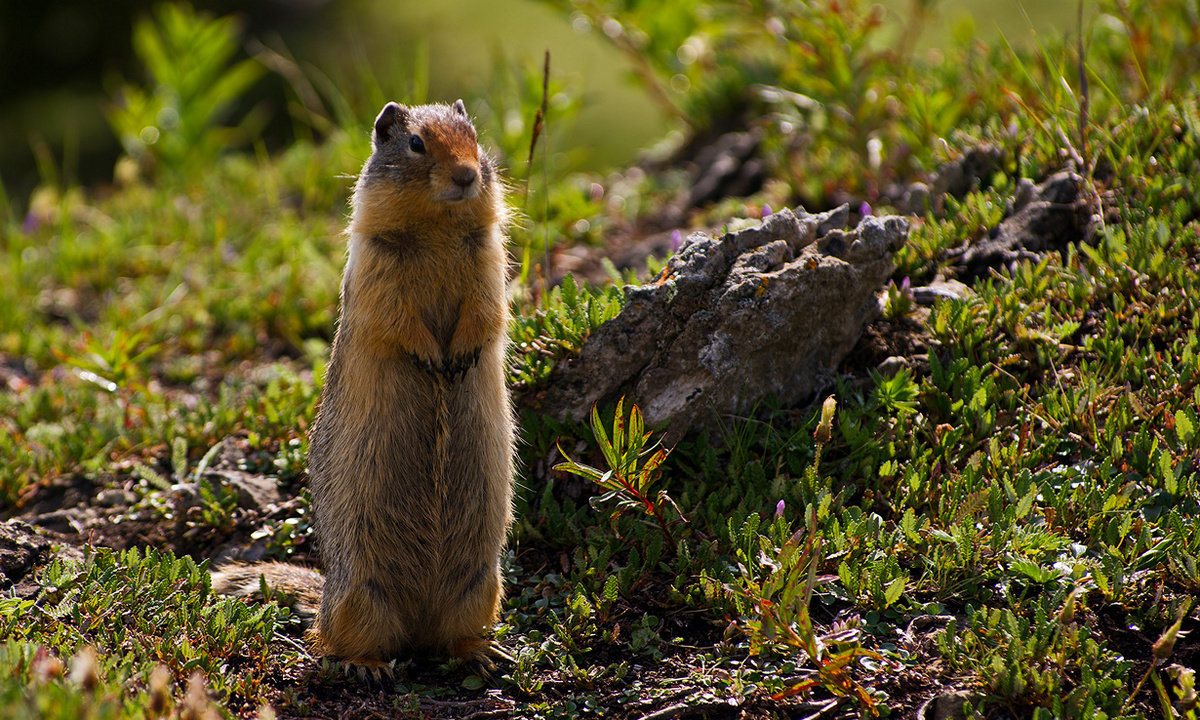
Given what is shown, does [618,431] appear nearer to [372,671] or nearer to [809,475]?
[809,475]

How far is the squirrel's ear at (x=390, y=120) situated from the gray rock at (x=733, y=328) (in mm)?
1236

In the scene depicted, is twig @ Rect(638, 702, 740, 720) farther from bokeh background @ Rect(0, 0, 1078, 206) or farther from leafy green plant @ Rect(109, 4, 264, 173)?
leafy green plant @ Rect(109, 4, 264, 173)

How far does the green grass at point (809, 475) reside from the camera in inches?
124

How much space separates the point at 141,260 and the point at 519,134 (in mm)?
2999

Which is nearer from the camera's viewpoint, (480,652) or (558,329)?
(480,652)

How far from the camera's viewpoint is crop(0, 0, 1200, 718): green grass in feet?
10.3

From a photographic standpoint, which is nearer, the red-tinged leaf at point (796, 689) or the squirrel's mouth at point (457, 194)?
the red-tinged leaf at point (796, 689)

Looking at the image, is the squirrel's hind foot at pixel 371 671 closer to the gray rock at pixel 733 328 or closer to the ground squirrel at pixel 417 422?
the ground squirrel at pixel 417 422

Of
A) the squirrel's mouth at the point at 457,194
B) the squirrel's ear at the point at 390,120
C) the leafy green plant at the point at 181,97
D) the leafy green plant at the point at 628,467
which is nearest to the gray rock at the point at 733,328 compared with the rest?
the leafy green plant at the point at 628,467

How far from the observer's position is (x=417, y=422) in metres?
3.70

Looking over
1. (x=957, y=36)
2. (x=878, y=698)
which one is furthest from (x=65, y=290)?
(x=957, y=36)

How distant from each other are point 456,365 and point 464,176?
720mm

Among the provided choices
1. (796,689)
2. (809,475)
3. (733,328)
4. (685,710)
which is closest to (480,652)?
(685,710)

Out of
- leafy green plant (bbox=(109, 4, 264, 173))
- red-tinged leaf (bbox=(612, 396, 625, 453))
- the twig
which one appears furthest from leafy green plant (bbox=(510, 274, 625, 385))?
leafy green plant (bbox=(109, 4, 264, 173))
